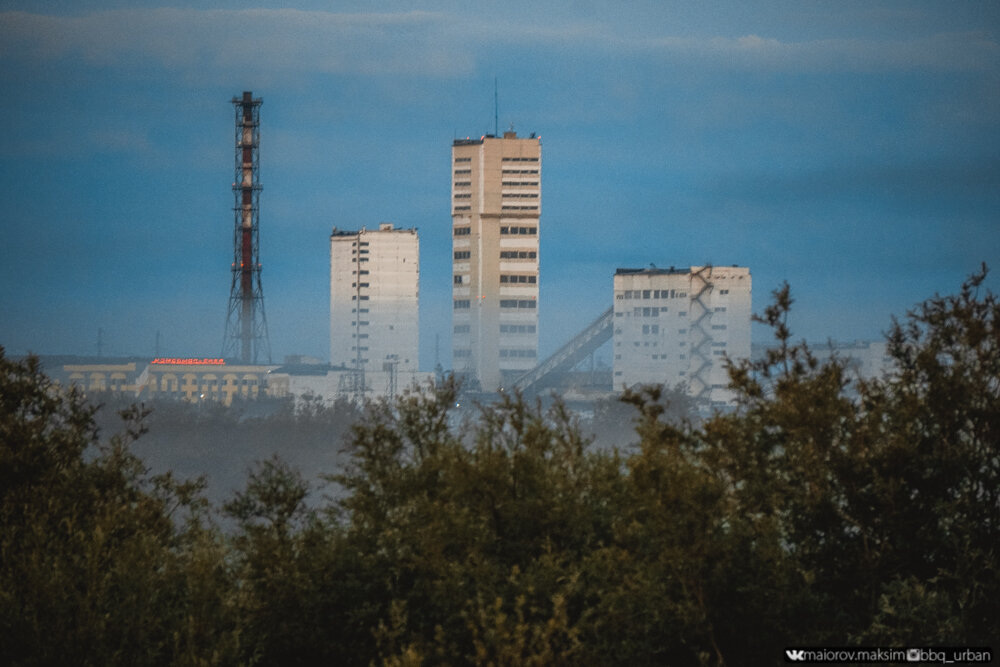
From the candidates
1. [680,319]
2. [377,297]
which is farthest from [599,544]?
[377,297]

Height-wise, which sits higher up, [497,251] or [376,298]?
[497,251]

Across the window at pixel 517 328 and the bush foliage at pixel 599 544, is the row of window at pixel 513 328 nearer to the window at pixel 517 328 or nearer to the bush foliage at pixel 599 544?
the window at pixel 517 328

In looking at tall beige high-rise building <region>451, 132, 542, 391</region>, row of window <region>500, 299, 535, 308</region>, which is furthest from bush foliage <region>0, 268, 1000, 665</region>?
row of window <region>500, 299, 535, 308</region>

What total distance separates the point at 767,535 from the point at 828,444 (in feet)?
6.04

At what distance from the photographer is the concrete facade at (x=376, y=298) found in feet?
453

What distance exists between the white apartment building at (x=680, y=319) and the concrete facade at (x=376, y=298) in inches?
1057

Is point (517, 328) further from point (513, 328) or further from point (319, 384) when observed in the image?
point (319, 384)

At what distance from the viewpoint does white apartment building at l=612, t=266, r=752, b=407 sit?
123812 mm

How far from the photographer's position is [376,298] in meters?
140

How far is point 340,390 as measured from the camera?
12706cm

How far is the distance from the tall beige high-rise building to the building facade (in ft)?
19.7

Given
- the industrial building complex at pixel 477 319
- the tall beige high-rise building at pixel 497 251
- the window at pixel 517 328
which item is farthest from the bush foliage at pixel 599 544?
the window at pixel 517 328

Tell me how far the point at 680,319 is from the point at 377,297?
1429 inches

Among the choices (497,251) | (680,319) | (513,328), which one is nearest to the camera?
(680,319)
